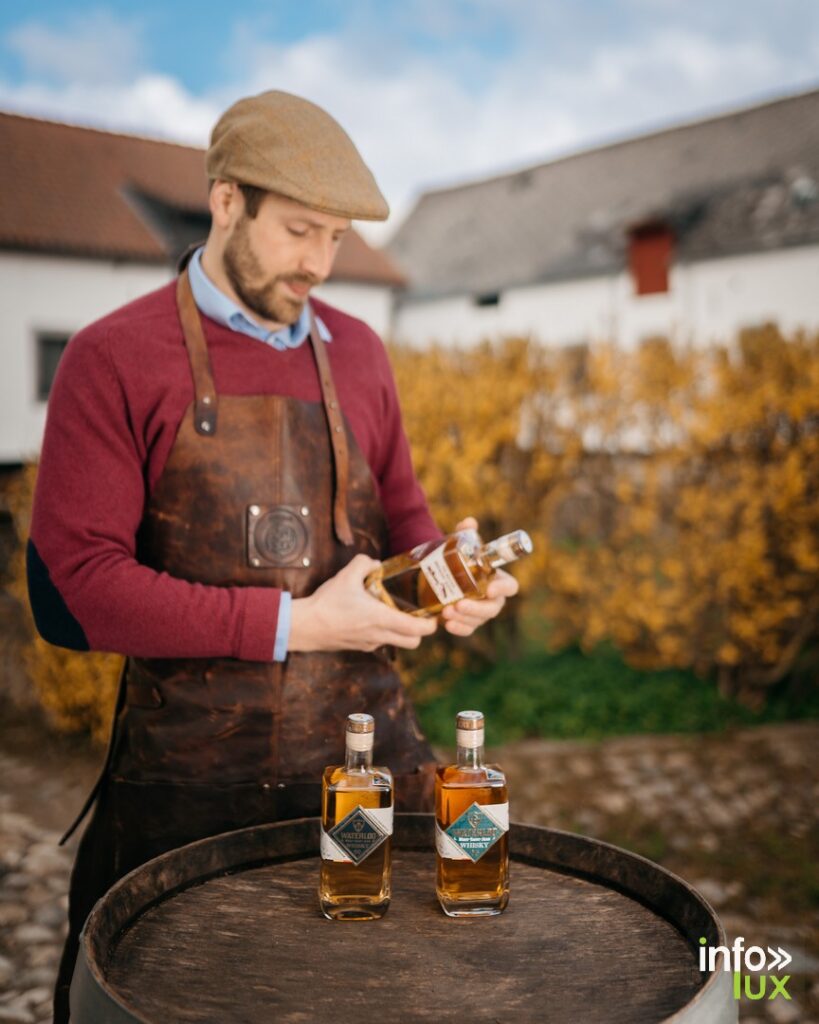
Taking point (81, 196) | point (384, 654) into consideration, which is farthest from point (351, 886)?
point (81, 196)

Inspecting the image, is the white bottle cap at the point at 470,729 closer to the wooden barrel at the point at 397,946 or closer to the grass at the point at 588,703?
the wooden barrel at the point at 397,946

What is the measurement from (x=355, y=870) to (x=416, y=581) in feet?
2.26

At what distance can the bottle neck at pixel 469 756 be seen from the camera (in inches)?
66.1

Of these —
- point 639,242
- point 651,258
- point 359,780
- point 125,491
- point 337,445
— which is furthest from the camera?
point 639,242

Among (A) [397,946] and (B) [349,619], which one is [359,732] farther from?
(B) [349,619]

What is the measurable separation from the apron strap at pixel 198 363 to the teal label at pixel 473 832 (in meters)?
0.97

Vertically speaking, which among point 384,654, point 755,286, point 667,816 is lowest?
point 667,816

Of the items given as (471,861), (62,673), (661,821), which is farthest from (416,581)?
(62,673)

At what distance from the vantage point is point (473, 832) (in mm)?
1675

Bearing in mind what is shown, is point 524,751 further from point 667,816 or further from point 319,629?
point 319,629

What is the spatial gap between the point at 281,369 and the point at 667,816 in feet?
11.5

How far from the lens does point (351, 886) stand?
1.69 metres

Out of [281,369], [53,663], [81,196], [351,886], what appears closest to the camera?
[351,886]

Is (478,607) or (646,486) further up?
(646,486)
